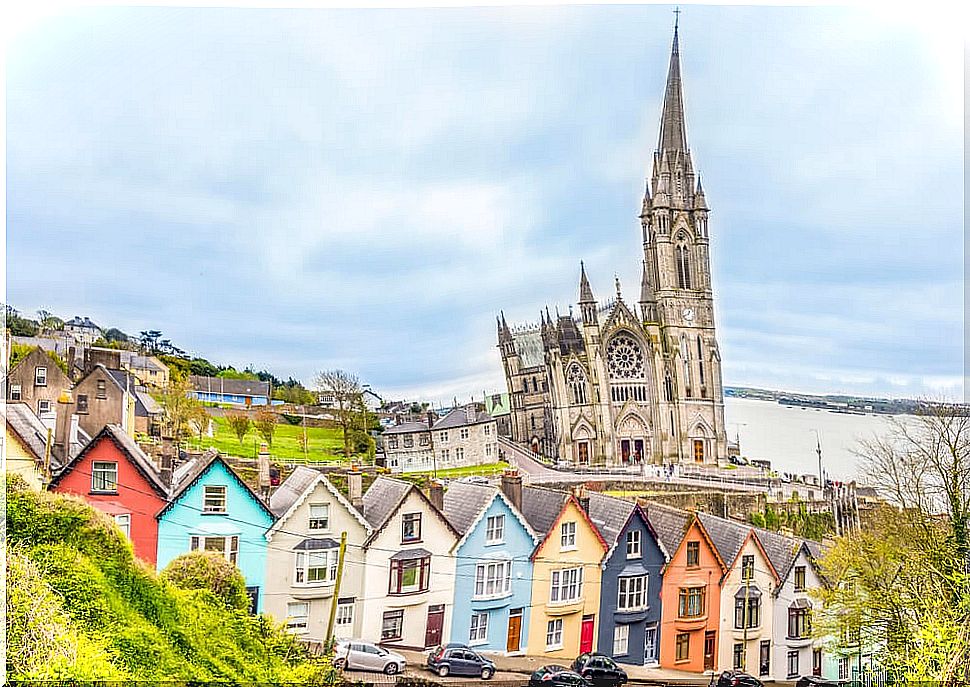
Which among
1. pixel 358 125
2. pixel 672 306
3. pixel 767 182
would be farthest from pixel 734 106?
pixel 358 125

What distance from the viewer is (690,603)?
4070 millimetres

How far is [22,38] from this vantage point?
3885 millimetres

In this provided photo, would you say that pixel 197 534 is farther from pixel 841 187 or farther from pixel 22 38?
pixel 841 187

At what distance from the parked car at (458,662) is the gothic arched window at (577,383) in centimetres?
120

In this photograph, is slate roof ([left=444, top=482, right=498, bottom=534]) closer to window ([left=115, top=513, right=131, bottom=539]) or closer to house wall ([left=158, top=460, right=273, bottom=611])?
house wall ([left=158, top=460, right=273, bottom=611])

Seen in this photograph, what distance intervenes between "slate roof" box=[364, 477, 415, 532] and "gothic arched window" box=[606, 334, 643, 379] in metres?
1.07

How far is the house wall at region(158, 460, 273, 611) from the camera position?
3.85m

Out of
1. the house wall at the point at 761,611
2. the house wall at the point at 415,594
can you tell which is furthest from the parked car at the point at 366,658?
the house wall at the point at 761,611

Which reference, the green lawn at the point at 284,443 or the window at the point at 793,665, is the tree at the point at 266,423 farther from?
the window at the point at 793,665

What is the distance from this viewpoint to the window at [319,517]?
154 inches

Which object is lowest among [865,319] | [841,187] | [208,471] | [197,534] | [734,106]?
Answer: [197,534]

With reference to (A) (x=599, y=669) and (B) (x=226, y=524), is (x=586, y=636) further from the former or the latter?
(B) (x=226, y=524)

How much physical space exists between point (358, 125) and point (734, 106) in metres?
1.68

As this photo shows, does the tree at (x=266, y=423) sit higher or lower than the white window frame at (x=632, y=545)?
higher
